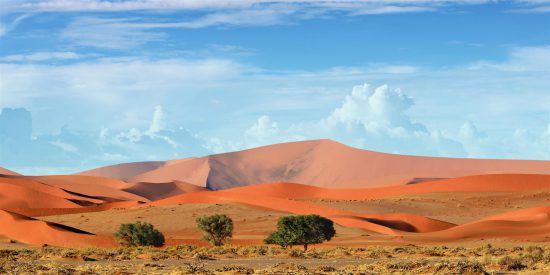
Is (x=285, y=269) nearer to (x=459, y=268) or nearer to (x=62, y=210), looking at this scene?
(x=459, y=268)

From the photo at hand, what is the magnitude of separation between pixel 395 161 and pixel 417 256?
140 metres

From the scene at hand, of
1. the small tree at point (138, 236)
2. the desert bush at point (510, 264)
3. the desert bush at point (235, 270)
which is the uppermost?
the small tree at point (138, 236)

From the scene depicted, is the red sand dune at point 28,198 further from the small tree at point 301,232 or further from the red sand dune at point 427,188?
the small tree at point 301,232

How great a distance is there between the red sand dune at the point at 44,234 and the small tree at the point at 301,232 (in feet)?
40.7

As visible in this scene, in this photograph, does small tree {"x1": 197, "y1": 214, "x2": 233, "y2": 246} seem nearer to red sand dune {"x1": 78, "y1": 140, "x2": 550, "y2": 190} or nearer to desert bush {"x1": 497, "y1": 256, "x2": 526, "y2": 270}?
desert bush {"x1": 497, "y1": 256, "x2": 526, "y2": 270}

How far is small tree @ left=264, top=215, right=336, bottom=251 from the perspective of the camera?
59312 mm

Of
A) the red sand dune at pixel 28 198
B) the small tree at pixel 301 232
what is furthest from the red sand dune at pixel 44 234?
the red sand dune at pixel 28 198

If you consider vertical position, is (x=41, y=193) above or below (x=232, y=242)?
above

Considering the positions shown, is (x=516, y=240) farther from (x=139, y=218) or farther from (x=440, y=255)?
(x=139, y=218)

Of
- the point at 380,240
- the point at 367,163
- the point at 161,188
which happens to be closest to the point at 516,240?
the point at 380,240

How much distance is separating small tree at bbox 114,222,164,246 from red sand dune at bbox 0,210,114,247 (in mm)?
872

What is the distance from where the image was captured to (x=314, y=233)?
59.4 meters

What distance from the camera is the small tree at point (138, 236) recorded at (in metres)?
62.9

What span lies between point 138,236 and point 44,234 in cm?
674
